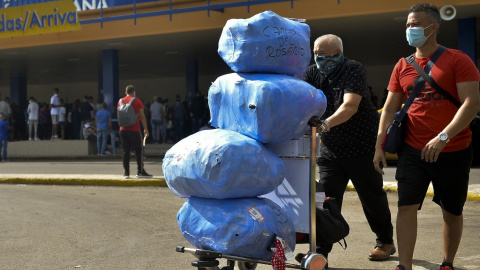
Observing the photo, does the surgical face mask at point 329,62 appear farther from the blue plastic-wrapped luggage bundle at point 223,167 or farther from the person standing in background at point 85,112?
the person standing in background at point 85,112

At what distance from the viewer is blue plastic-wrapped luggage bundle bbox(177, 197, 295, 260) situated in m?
4.32

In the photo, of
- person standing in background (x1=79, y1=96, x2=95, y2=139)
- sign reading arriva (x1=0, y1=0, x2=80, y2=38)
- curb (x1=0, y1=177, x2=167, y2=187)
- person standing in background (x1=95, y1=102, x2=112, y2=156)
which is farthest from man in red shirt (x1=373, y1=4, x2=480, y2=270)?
person standing in background (x1=79, y1=96, x2=95, y2=139)

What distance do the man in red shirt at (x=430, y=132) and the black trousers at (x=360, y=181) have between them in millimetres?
631

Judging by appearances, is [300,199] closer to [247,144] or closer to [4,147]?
[247,144]

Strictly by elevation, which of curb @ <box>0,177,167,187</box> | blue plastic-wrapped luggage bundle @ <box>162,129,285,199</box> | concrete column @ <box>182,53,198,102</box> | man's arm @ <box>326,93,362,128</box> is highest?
concrete column @ <box>182,53,198,102</box>

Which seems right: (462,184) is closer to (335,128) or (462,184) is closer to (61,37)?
(335,128)

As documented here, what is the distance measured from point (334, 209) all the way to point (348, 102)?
80cm

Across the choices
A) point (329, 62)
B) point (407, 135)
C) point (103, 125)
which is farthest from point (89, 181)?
point (407, 135)

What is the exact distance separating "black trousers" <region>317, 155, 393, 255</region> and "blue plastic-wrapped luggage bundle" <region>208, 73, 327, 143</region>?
110 cm

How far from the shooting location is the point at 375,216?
19.5 ft

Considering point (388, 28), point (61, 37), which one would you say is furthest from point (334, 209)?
point (61, 37)

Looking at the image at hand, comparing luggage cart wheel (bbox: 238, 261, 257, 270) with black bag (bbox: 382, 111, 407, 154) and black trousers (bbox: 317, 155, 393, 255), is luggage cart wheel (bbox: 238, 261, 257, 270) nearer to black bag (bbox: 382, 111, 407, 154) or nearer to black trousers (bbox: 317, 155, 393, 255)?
black trousers (bbox: 317, 155, 393, 255)

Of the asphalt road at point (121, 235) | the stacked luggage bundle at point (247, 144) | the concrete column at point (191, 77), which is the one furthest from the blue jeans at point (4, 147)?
the stacked luggage bundle at point (247, 144)

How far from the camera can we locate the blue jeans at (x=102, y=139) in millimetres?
22453
